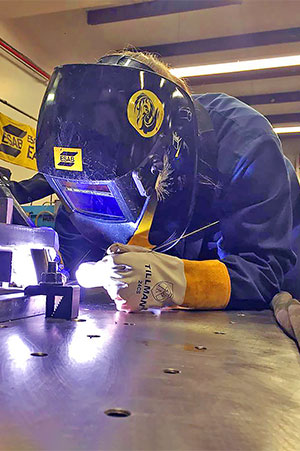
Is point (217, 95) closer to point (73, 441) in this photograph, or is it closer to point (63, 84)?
point (63, 84)

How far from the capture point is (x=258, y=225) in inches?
56.0

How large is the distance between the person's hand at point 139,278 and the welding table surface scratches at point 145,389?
0.29 metres

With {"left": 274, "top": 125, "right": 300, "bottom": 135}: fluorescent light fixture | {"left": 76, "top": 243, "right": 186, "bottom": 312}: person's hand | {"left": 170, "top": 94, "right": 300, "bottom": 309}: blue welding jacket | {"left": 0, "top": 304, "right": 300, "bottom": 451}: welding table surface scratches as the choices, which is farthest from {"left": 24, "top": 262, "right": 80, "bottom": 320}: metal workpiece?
{"left": 274, "top": 125, "right": 300, "bottom": 135}: fluorescent light fixture

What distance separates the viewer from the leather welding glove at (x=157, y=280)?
4.10 ft

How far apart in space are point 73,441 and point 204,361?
13.7 inches

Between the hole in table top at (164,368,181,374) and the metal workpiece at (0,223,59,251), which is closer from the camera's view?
the hole in table top at (164,368,181,374)

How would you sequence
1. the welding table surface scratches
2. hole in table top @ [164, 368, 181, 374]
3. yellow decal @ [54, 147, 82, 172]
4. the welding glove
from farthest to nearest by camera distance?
yellow decal @ [54, 147, 82, 172] → the welding glove → hole in table top @ [164, 368, 181, 374] → the welding table surface scratches

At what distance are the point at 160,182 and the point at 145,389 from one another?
0.86 m

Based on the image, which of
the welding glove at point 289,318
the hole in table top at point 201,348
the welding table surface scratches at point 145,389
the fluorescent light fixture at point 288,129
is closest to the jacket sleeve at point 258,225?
the welding glove at point 289,318

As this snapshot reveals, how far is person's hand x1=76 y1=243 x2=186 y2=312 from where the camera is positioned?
1244 millimetres

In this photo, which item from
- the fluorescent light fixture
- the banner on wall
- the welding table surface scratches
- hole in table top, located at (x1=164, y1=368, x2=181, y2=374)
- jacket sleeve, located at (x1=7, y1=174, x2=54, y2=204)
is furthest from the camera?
the fluorescent light fixture

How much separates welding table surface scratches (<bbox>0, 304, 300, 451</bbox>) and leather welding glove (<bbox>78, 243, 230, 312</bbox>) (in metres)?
0.30

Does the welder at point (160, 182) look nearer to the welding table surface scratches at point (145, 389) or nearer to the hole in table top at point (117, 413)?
the welding table surface scratches at point (145, 389)

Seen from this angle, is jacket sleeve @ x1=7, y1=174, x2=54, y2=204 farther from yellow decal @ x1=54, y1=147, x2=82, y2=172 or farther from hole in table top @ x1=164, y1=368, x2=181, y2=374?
hole in table top @ x1=164, y1=368, x2=181, y2=374
